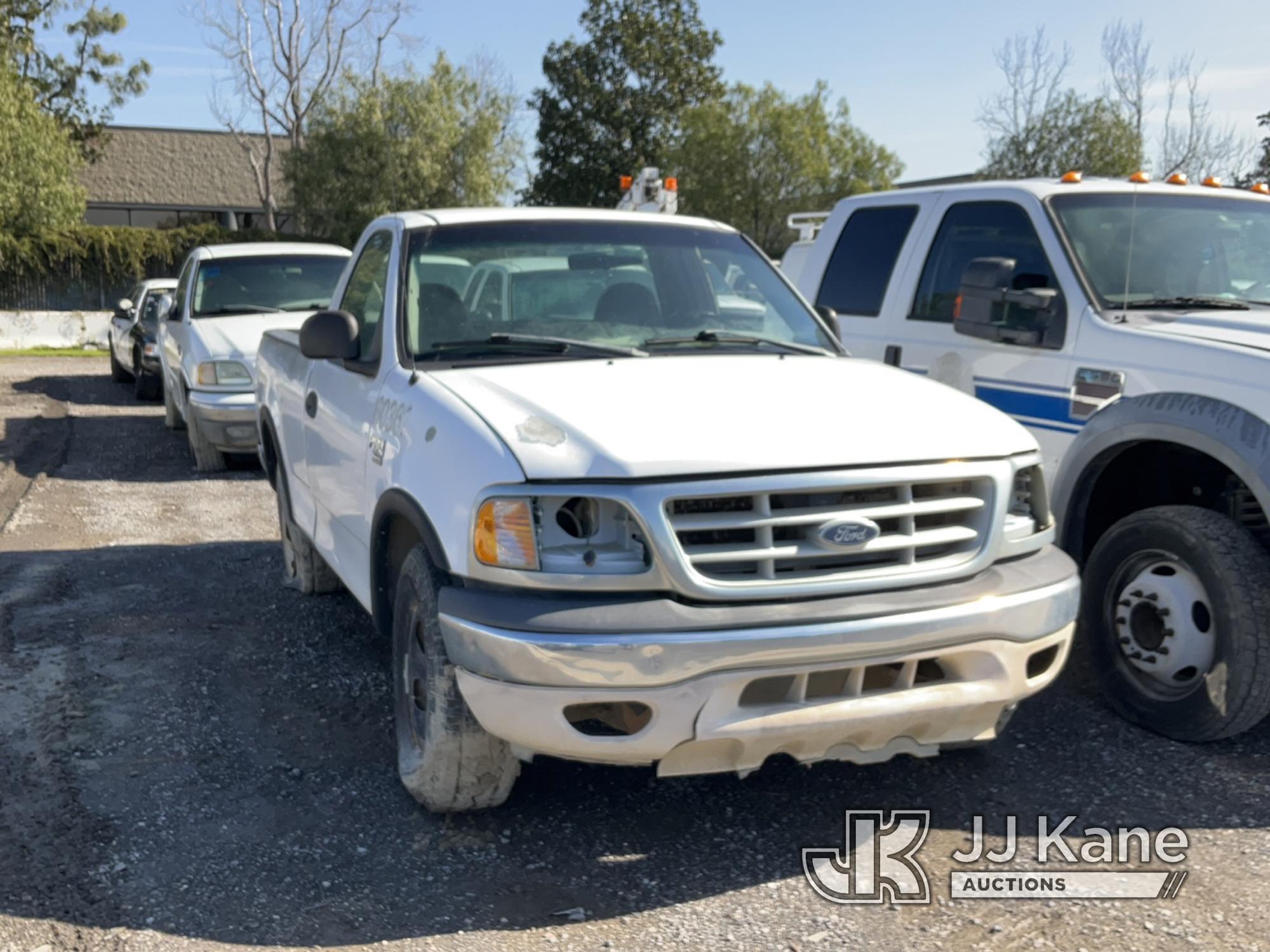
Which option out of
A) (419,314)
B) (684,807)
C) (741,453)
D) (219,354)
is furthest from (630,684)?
(219,354)

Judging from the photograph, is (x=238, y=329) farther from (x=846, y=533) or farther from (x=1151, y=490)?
(x=846, y=533)

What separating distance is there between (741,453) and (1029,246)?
113 inches

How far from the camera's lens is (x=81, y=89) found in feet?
165

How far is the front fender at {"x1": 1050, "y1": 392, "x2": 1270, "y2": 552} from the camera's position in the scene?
4344 mm

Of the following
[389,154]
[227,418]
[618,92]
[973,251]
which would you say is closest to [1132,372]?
[973,251]

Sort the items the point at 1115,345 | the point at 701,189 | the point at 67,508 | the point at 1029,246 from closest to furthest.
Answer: the point at 1115,345, the point at 1029,246, the point at 67,508, the point at 701,189

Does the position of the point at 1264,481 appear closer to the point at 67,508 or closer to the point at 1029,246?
the point at 1029,246

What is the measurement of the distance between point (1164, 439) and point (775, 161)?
3840cm

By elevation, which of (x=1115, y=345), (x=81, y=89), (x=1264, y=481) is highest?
(x=81, y=89)

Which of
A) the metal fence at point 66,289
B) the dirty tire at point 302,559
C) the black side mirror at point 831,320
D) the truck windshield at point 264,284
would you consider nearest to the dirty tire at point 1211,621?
the black side mirror at point 831,320

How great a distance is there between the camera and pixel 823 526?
137 inches

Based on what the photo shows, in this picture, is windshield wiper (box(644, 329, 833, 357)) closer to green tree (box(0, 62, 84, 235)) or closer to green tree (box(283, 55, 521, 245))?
green tree (box(0, 62, 84, 235))

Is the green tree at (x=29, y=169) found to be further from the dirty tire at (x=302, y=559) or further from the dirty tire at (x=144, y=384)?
the dirty tire at (x=302, y=559)

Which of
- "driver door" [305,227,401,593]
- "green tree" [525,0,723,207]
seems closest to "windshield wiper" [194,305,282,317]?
"driver door" [305,227,401,593]
